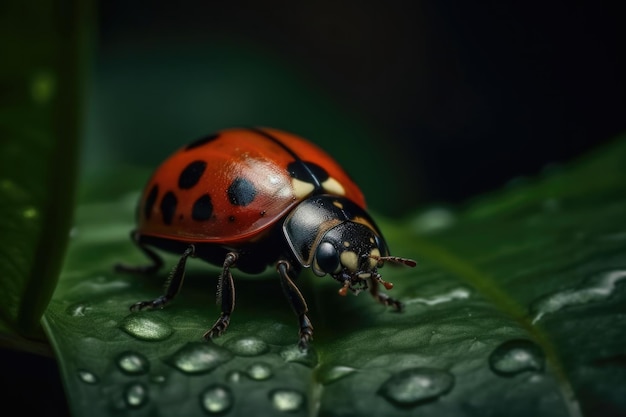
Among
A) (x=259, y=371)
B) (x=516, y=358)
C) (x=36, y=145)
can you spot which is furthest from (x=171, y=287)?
(x=516, y=358)

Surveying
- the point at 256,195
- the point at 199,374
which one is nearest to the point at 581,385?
the point at 199,374

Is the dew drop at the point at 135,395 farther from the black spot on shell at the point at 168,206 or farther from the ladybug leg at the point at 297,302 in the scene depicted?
the black spot on shell at the point at 168,206

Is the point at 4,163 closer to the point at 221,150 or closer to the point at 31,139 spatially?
the point at 31,139

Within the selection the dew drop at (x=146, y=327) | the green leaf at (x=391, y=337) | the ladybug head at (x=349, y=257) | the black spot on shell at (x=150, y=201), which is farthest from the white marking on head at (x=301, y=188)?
the dew drop at (x=146, y=327)

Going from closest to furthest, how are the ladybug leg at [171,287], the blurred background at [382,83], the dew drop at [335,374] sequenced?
the dew drop at [335,374] < the ladybug leg at [171,287] < the blurred background at [382,83]

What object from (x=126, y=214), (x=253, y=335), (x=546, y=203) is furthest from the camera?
(x=126, y=214)

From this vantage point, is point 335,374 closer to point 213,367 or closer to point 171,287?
point 213,367
